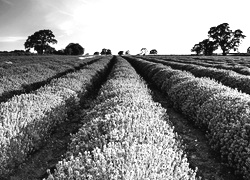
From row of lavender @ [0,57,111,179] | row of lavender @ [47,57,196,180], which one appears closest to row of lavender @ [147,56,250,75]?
row of lavender @ [0,57,111,179]

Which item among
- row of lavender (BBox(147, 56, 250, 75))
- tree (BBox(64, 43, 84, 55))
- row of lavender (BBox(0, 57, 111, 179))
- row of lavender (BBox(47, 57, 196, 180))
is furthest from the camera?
tree (BBox(64, 43, 84, 55))

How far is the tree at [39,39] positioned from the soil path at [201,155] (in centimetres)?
8504

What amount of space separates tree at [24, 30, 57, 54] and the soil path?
279 feet

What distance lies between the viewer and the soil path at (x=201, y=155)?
16.9ft

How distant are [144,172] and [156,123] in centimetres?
232

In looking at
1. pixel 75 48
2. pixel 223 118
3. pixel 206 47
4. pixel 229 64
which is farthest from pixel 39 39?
pixel 223 118

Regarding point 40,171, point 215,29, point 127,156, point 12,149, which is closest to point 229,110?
point 127,156

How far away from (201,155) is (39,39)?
3473 inches

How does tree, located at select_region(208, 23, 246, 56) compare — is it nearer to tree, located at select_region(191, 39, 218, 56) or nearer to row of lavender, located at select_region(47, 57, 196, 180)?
tree, located at select_region(191, 39, 218, 56)

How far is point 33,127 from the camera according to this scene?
641cm

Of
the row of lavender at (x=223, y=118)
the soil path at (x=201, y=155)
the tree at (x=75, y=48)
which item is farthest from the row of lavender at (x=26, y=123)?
the tree at (x=75, y=48)

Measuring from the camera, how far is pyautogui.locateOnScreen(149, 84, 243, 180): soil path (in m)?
5.15

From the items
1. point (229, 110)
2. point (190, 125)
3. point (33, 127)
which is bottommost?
point (190, 125)

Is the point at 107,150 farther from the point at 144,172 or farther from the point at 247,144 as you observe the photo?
the point at 247,144
